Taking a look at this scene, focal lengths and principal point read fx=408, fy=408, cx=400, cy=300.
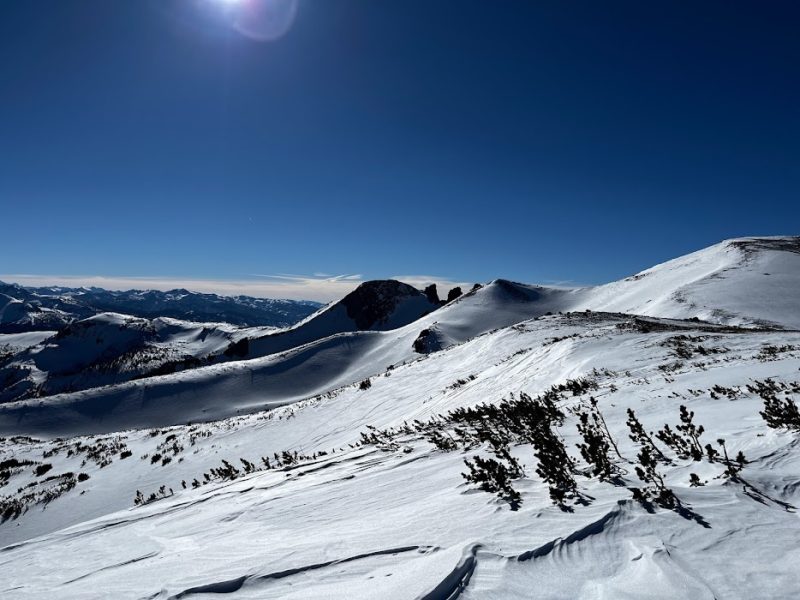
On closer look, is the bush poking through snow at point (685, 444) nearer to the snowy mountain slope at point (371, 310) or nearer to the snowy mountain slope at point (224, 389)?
the snowy mountain slope at point (224, 389)

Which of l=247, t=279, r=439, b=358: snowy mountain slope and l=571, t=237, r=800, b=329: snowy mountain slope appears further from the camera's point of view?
l=247, t=279, r=439, b=358: snowy mountain slope

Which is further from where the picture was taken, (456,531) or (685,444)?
(685,444)

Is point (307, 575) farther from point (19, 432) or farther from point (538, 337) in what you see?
point (19, 432)

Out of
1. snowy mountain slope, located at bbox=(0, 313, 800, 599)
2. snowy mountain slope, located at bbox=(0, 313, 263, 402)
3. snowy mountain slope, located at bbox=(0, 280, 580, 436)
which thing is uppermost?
snowy mountain slope, located at bbox=(0, 313, 800, 599)

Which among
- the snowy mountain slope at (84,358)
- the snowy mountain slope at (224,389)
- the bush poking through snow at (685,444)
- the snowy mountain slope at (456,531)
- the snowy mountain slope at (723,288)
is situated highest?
the snowy mountain slope at (723,288)

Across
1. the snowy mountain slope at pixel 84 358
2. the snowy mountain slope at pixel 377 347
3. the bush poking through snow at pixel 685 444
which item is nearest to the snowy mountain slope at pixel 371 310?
the snowy mountain slope at pixel 377 347

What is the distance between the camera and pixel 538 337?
2261 cm

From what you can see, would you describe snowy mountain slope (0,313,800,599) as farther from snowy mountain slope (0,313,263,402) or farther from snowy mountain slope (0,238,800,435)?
snowy mountain slope (0,313,263,402)

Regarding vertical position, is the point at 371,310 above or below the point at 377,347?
above

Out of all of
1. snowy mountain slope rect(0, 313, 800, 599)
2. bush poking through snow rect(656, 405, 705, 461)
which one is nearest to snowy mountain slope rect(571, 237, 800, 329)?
snowy mountain slope rect(0, 313, 800, 599)

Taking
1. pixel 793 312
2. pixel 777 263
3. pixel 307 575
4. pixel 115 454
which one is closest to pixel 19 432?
pixel 115 454

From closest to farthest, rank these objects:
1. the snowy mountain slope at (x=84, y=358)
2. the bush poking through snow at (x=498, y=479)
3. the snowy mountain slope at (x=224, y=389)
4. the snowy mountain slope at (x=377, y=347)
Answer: the bush poking through snow at (x=498, y=479), the snowy mountain slope at (x=377, y=347), the snowy mountain slope at (x=224, y=389), the snowy mountain slope at (x=84, y=358)

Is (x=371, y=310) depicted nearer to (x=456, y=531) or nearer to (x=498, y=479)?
(x=498, y=479)

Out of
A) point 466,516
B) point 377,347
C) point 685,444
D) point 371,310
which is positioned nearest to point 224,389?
point 377,347
